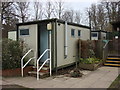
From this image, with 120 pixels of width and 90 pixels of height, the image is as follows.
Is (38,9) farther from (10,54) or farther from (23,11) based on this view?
(10,54)

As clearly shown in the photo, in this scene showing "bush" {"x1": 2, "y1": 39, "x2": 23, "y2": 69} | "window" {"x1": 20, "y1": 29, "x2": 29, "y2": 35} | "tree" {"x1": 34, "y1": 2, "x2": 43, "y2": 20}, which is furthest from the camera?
"tree" {"x1": 34, "y1": 2, "x2": 43, "y2": 20}

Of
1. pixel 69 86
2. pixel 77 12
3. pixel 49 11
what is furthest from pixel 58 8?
pixel 69 86


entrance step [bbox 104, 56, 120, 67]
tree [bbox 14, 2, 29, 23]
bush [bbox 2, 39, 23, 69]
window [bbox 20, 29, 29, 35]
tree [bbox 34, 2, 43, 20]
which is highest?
tree [bbox 34, 2, 43, 20]

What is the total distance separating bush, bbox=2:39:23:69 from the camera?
283 inches

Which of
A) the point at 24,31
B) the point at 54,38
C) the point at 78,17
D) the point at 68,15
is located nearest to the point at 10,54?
the point at 24,31

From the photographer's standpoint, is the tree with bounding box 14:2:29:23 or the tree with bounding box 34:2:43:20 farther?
the tree with bounding box 34:2:43:20

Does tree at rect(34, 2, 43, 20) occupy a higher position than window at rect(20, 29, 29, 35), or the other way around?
tree at rect(34, 2, 43, 20)

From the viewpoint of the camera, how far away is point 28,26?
27.9 ft

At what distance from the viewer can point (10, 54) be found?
7.30 metres

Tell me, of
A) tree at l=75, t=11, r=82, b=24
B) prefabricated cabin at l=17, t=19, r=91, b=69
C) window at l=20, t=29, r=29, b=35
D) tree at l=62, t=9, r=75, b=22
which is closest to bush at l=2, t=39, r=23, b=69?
prefabricated cabin at l=17, t=19, r=91, b=69

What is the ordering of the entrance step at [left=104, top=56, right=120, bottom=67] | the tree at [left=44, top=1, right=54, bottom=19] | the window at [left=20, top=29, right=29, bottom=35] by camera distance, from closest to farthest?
the window at [left=20, top=29, right=29, bottom=35], the entrance step at [left=104, top=56, right=120, bottom=67], the tree at [left=44, top=1, right=54, bottom=19]

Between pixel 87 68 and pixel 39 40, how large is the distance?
3358 millimetres

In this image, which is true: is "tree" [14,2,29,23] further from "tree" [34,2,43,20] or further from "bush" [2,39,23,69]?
"bush" [2,39,23,69]

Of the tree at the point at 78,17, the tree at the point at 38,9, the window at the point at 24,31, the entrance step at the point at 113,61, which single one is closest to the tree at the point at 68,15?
the tree at the point at 78,17
